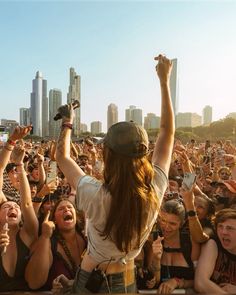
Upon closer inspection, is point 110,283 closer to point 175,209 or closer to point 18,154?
point 175,209

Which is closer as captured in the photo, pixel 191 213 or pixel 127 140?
pixel 127 140

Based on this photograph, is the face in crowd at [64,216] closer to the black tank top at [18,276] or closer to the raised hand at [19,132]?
the black tank top at [18,276]

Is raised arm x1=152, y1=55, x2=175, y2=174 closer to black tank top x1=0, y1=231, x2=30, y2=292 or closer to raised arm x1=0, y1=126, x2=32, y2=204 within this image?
raised arm x1=0, y1=126, x2=32, y2=204

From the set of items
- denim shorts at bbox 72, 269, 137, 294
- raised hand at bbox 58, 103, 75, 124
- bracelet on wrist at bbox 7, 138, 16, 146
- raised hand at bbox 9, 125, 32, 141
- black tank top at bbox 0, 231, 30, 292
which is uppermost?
raised hand at bbox 58, 103, 75, 124

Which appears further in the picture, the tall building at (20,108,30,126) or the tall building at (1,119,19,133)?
the tall building at (20,108,30,126)

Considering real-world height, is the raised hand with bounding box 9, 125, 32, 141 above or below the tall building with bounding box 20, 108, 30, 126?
below

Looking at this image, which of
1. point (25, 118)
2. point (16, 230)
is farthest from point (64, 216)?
point (25, 118)

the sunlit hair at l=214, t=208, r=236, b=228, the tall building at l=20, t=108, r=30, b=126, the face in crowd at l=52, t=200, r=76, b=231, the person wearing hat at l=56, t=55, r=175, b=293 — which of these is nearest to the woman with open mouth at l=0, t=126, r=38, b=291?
the face in crowd at l=52, t=200, r=76, b=231

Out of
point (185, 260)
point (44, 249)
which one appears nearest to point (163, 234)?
point (185, 260)

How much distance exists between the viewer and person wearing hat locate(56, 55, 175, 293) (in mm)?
1739

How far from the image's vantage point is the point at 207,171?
28.6 ft

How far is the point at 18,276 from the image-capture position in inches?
109

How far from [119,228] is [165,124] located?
2.28 feet

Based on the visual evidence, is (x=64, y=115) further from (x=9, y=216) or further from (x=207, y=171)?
(x=207, y=171)
